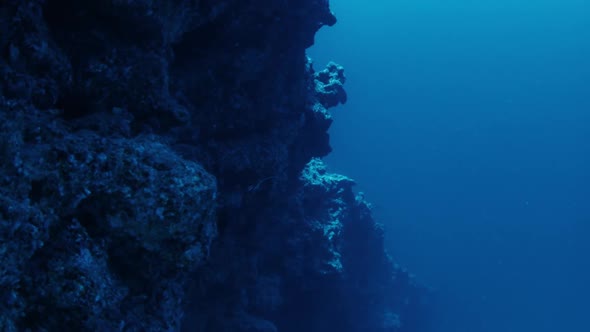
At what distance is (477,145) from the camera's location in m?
99.8

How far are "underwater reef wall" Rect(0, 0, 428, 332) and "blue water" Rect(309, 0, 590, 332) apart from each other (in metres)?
30.7

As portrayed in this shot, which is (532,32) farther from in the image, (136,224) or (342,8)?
(136,224)

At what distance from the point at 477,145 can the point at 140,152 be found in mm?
106012

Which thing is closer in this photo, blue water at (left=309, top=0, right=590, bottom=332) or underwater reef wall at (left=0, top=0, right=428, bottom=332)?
underwater reef wall at (left=0, top=0, right=428, bottom=332)

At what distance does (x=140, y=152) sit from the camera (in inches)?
135

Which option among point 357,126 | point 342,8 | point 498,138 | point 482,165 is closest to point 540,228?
point 482,165

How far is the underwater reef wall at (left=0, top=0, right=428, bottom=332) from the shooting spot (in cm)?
279

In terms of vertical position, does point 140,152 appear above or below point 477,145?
below

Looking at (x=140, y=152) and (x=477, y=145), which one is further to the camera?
(x=477, y=145)

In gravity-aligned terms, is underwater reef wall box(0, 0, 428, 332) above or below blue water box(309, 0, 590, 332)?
below

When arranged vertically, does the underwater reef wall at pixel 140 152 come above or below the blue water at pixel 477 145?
below

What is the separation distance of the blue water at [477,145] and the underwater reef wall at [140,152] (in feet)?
101

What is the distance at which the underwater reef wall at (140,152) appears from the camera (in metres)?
2.79

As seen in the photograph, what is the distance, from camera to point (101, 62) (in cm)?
411
